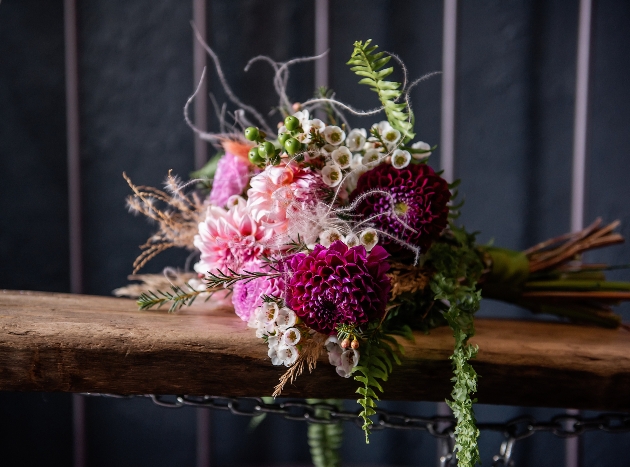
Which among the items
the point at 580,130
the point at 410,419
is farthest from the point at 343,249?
the point at 580,130

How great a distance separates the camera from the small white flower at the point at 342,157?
64 centimetres

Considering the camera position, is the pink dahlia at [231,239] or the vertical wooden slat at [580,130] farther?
the vertical wooden slat at [580,130]

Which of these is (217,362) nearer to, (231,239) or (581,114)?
(231,239)

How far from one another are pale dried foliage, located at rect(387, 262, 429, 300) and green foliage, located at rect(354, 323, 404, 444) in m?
0.07

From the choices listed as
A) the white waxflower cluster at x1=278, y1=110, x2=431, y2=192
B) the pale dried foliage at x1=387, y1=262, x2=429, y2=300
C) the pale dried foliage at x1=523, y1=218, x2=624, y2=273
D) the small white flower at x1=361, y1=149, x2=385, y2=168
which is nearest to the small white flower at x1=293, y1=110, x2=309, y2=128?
the white waxflower cluster at x1=278, y1=110, x2=431, y2=192

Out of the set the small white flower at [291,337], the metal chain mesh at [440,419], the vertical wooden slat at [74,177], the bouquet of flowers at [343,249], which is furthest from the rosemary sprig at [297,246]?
the vertical wooden slat at [74,177]

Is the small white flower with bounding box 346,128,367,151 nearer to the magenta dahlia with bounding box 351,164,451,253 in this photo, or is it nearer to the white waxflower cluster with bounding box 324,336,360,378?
the magenta dahlia with bounding box 351,164,451,253

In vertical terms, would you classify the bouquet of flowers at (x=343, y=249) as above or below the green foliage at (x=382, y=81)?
below

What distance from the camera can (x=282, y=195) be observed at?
2.00 ft

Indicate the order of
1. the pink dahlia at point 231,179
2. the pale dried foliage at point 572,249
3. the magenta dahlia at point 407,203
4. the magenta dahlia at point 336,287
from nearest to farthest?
1. the magenta dahlia at point 336,287
2. the magenta dahlia at point 407,203
3. the pink dahlia at point 231,179
4. the pale dried foliage at point 572,249

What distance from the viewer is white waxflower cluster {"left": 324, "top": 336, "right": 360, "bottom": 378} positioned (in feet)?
1.85

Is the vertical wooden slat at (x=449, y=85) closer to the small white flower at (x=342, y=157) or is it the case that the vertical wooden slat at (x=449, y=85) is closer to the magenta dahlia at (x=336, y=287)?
the small white flower at (x=342, y=157)

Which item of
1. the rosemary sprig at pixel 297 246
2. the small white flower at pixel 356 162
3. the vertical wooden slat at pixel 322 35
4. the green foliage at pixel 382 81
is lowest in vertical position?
the rosemary sprig at pixel 297 246

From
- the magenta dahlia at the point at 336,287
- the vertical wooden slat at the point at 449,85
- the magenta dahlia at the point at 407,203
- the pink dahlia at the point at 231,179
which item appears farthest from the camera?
the vertical wooden slat at the point at 449,85
